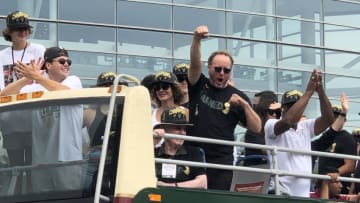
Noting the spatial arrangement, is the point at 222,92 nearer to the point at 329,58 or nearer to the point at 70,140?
the point at 70,140

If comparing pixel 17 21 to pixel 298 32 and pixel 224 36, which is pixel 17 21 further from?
pixel 298 32

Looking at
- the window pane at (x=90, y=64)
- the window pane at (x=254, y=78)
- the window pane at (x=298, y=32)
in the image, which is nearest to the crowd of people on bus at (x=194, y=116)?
the window pane at (x=90, y=64)

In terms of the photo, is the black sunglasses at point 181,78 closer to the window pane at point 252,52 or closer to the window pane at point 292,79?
the window pane at point 252,52

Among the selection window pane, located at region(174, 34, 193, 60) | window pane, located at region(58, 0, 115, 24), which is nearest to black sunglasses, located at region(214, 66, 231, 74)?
window pane, located at region(58, 0, 115, 24)

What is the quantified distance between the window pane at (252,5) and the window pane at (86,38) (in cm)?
376

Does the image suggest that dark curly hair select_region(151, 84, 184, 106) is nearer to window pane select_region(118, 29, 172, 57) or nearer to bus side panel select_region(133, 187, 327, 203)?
bus side panel select_region(133, 187, 327, 203)

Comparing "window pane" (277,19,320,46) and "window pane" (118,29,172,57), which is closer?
"window pane" (118,29,172,57)

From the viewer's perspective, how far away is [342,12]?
23141 mm

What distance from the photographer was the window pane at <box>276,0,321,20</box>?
851 inches

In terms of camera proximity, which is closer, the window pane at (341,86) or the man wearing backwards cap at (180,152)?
the man wearing backwards cap at (180,152)

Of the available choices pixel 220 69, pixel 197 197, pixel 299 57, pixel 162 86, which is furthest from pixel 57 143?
pixel 299 57

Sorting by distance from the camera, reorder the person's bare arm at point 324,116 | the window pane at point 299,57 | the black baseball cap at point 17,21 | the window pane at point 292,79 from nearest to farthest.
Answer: the person's bare arm at point 324,116
the black baseball cap at point 17,21
the window pane at point 292,79
the window pane at point 299,57

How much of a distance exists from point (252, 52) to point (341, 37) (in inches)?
130

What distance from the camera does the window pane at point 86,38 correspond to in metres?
18.6
